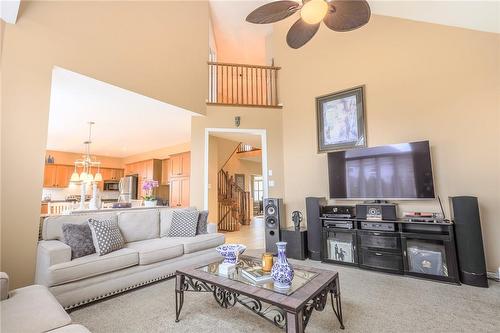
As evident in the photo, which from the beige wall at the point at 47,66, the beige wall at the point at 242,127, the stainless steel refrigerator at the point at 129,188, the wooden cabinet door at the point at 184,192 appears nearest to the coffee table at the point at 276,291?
the beige wall at the point at 47,66

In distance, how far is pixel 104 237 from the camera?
2.64 m

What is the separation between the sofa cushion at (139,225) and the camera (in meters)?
3.24

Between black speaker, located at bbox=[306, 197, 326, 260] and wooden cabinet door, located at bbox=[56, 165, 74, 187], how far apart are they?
7.91 meters

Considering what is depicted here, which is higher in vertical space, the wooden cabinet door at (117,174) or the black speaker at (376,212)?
the wooden cabinet door at (117,174)

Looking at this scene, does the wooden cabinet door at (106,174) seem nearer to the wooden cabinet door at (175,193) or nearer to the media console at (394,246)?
the wooden cabinet door at (175,193)

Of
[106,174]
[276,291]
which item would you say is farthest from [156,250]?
[106,174]

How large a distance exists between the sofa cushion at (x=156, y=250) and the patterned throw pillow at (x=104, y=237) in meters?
0.22

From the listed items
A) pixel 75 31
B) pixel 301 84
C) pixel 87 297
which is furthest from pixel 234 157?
pixel 87 297

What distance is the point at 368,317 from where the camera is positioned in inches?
80.8

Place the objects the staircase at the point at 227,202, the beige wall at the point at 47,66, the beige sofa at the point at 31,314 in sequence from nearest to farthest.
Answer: the beige sofa at the point at 31,314 < the beige wall at the point at 47,66 < the staircase at the point at 227,202

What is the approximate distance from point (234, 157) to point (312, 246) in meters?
4.90

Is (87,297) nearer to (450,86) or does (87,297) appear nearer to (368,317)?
(368,317)

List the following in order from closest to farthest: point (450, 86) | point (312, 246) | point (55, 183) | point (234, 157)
A: point (450, 86) → point (312, 246) → point (55, 183) → point (234, 157)

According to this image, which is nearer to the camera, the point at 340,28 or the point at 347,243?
the point at 340,28
